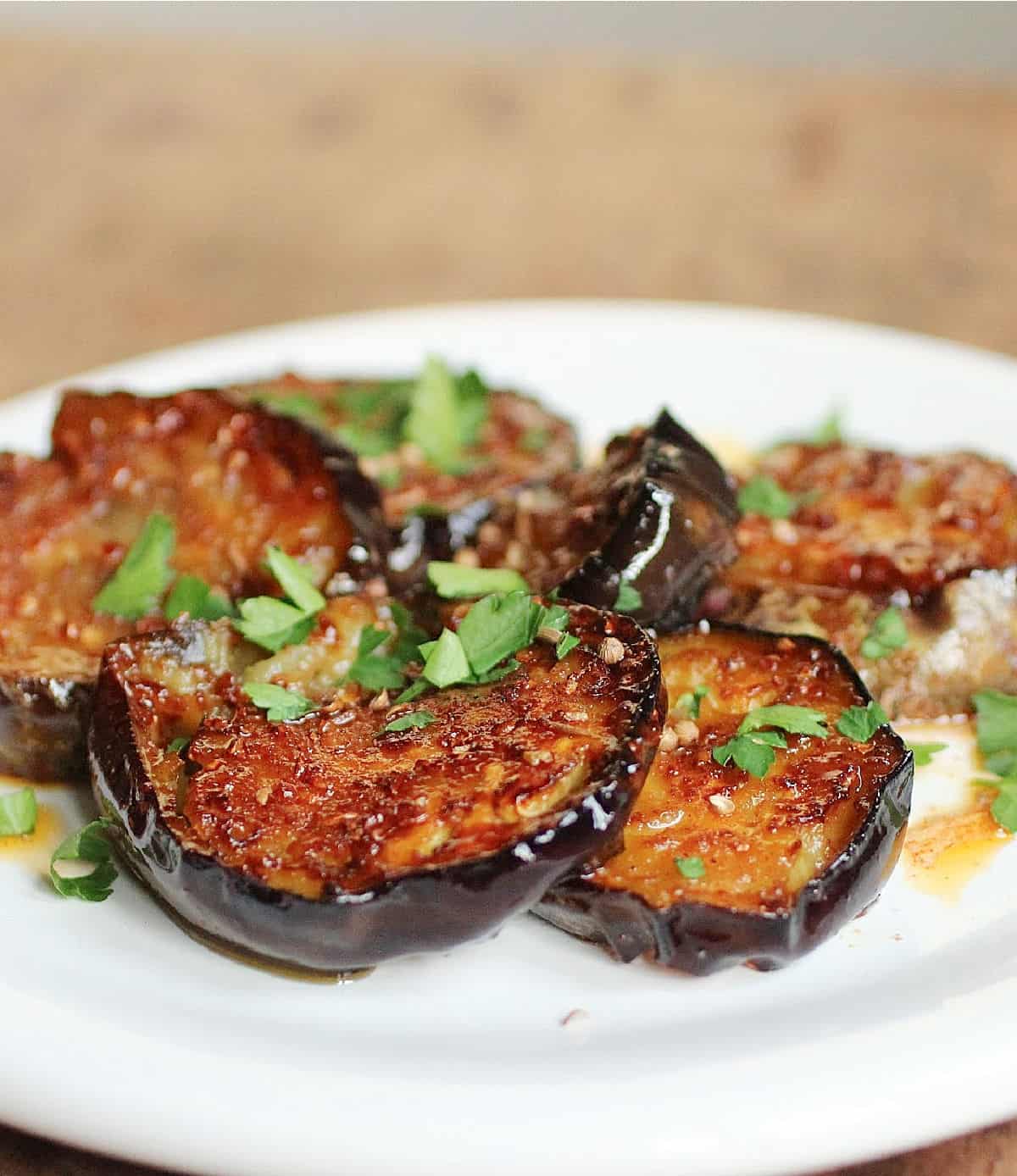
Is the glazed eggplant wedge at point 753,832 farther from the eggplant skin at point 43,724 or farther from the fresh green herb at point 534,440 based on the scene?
the fresh green herb at point 534,440

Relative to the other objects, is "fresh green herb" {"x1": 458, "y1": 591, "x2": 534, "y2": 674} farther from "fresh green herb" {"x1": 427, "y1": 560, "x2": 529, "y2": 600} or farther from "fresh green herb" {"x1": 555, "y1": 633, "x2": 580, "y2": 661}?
"fresh green herb" {"x1": 427, "y1": 560, "x2": 529, "y2": 600}

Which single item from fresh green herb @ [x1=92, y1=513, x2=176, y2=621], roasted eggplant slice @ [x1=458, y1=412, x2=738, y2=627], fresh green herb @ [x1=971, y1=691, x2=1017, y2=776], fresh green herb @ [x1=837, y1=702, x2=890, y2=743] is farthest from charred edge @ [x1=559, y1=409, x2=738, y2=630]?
fresh green herb @ [x1=92, y1=513, x2=176, y2=621]

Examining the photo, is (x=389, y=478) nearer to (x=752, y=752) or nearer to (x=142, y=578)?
(x=142, y=578)

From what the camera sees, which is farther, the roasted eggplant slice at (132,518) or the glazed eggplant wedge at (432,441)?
the glazed eggplant wedge at (432,441)

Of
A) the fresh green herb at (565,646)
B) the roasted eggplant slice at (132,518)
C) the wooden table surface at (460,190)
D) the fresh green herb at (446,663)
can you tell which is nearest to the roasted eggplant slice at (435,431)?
the roasted eggplant slice at (132,518)

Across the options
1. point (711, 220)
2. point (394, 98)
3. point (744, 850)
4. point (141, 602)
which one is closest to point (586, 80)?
point (394, 98)

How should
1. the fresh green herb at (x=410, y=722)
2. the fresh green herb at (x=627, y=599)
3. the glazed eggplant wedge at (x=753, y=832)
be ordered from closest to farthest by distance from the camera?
the glazed eggplant wedge at (x=753, y=832)
the fresh green herb at (x=410, y=722)
the fresh green herb at (x=627, y=599)

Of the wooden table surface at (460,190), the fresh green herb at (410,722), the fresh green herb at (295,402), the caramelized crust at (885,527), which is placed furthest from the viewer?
the wooden table surface at (460,190)
